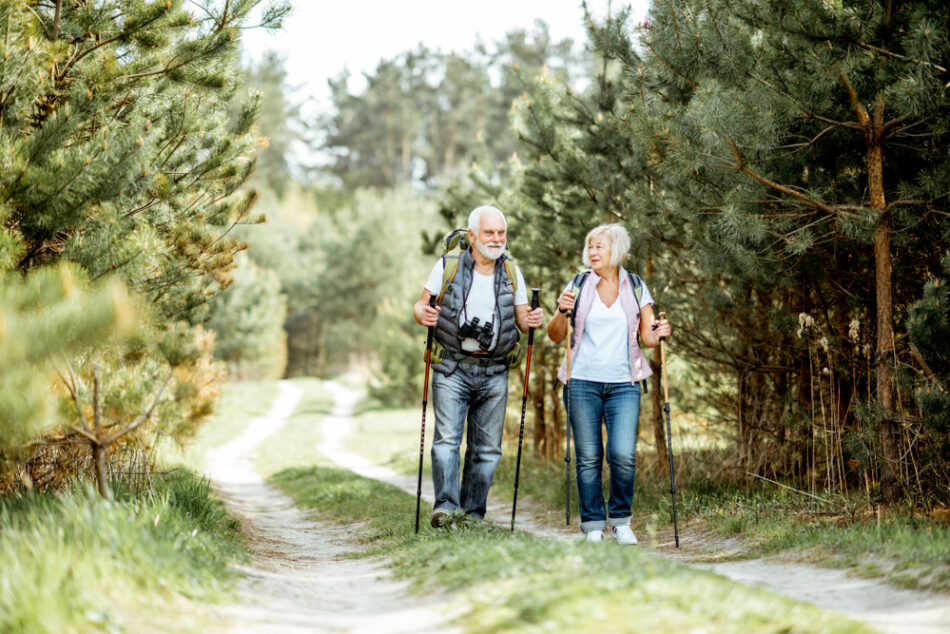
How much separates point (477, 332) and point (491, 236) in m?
0.73

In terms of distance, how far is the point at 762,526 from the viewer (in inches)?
238

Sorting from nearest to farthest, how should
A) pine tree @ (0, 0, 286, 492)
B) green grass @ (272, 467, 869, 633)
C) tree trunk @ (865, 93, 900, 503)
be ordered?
green grass @ (272, 467, 869, 633) → pine tree @ (0, 0, 286, 492) → tree trunk @ (865, 93, 900, 503)

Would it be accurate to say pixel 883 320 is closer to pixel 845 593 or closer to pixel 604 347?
pixel 604 347

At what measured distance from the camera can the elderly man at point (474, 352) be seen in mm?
6117

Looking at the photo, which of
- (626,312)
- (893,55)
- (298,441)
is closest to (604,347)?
(626,312)

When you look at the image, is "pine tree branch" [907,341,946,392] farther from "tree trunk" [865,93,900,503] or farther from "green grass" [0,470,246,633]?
"green grass" [0,470,246,633]

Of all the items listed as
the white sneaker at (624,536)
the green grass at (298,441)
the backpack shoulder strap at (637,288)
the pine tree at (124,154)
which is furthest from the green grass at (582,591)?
the green grass at (298,441)

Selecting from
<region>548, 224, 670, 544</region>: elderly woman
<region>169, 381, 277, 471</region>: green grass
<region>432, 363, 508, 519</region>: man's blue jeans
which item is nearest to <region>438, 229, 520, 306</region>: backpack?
<region>548, 224, 670, 544</region>: elderly woman

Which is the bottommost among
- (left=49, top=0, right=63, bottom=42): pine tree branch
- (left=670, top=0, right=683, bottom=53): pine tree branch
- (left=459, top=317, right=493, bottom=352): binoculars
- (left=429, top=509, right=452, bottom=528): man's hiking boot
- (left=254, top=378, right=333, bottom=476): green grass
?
(left=254, top=378, right=333, bottom=476): green grass

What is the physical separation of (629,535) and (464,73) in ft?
165

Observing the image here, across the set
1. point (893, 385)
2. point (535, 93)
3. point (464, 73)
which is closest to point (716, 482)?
point (893, 385)

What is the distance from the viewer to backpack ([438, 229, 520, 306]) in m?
6.15

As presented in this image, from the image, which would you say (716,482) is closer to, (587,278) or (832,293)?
(832,293)

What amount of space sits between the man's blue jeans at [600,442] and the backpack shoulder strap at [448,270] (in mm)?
1160
